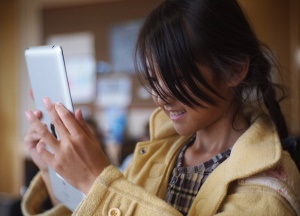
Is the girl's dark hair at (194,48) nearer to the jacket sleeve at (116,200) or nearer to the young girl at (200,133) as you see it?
the young girl at (200,133)

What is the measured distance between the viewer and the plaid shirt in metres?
0.69

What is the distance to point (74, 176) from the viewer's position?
556mm

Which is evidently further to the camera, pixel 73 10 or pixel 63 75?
pixel 73 10

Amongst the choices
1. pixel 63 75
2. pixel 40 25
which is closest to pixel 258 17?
pixel 40 25

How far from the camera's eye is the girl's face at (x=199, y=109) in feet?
2.14

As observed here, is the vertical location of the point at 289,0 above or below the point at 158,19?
below

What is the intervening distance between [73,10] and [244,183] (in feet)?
10.2

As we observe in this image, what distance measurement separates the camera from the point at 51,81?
2.04 feet

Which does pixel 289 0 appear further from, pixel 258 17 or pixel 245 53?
pixel 245 53

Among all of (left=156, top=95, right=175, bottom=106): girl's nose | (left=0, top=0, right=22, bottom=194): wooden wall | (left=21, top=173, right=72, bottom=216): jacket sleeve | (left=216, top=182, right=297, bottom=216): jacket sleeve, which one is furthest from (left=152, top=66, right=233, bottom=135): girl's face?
(left=0, top=0, right=22, bottom=194): wooden wall

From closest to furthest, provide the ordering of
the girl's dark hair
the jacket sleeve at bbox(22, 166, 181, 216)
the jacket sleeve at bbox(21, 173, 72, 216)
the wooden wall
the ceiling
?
the jacket sleeve at bbox(22, 166, 181, 216) → the girl's dark hair → the jacket sleeve at bbox(21, 173, 72, 216) → the ceiling → the wooden wall

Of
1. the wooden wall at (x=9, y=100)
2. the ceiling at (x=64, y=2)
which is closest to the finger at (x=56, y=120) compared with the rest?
the ceiling at (x=64, y=2)

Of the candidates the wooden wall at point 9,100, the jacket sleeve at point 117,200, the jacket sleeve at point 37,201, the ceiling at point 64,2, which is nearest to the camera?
the jacket sleeve at point 117,200

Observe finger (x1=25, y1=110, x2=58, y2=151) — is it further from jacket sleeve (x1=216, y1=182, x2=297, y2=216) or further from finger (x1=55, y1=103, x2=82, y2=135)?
jacket sleeve (x1=216, y1=182, x2=297, y2=216)
